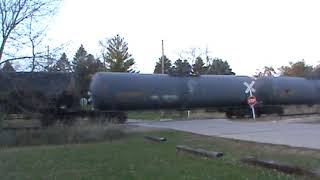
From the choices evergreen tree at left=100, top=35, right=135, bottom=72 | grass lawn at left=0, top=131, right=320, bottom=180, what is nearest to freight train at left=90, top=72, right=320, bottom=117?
grass lawn at left=0, top=131, right=320, bottom=180

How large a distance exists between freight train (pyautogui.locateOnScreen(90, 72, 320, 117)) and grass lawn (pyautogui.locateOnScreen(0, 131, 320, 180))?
53.6 ft

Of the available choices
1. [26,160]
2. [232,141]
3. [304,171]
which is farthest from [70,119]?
[304,171]

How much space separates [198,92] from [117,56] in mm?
62071

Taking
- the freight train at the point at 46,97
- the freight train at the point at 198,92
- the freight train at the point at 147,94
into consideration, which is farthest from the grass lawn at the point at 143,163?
the freight train at the point at 198,92

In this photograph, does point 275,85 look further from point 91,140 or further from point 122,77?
point 91,140

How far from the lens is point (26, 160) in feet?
48.6

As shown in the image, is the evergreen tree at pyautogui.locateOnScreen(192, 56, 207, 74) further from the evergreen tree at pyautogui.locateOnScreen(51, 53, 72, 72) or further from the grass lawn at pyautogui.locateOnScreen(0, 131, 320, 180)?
the grass lawn at pyautogui.locateOnScreen(0, 131, 320, 180)

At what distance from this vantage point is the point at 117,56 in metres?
98.9

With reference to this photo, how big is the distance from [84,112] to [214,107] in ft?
34.3

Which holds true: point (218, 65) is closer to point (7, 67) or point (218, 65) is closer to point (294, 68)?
point (294, 68)

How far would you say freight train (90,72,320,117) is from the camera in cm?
3488

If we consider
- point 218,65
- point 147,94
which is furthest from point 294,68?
point 147,94

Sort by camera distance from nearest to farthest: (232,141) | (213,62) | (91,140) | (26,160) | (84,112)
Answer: (26,160) → (232,141) → (91,140) → (84,112) → (213,62)

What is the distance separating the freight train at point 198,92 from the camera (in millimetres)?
34875
